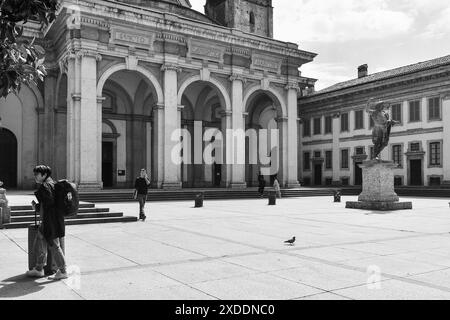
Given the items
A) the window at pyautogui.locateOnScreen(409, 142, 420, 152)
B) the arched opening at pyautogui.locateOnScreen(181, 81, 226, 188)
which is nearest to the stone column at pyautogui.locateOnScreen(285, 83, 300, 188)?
the arched opening at pyautogui.locateOnScreen(181, 81, 226, 188)

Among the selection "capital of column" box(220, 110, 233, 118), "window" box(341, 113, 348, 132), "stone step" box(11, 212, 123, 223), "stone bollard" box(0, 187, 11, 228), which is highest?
"window" box(341, 113, 348, 132)

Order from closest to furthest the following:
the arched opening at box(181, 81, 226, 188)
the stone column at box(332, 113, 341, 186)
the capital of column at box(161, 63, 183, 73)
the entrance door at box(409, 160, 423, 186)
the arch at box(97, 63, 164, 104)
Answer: the arch at box(97, 63, 164, 104), the capital of column at box(161, 63, 183, 73), the entrance door at box(409, 160, 423, 186), the arched opening at box(181, 81, 226, 188), the stone column at box(332, 113, 341, 186)

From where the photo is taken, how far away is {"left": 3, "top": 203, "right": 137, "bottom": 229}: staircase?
12.4m

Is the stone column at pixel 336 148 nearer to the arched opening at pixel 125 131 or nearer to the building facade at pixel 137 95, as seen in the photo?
the building facade at pixel 137 95

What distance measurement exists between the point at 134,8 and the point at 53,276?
22681mm

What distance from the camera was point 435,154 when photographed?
3472cm

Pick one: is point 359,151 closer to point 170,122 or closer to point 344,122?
point 344,122

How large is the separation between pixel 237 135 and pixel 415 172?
1521 centimetres

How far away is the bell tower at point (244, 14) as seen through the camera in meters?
43.4

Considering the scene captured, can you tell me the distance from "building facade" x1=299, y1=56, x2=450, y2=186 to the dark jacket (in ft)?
107

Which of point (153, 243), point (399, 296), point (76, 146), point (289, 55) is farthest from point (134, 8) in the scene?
point (399, 296)

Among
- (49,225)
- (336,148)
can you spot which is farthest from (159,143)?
(49,225)

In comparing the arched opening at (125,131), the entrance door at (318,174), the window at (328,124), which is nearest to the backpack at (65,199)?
the arched opening at (125,131)

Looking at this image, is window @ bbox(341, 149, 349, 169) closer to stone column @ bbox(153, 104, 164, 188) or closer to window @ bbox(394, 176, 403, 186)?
window @ bbox(394, 176, 403, 186)
